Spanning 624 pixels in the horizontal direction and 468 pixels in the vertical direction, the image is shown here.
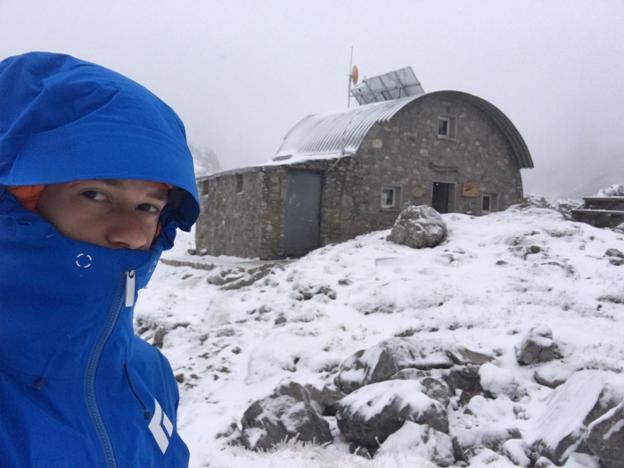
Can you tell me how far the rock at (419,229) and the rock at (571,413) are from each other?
24.9ft

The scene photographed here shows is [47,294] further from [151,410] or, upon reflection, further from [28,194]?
[151,410]

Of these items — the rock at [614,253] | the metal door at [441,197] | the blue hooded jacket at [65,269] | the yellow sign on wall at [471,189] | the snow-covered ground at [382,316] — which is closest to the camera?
the blue hooded jacket at [65,269]

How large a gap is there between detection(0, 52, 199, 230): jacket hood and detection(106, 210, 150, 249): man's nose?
175mm

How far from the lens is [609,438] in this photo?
14.0 ft

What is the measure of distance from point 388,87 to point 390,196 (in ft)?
17.8

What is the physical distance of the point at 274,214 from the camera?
15398mm

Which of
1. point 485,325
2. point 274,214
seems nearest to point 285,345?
point 485,325

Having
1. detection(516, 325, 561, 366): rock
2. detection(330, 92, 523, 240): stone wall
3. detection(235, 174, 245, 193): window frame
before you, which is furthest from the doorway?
detection(516, 325, 561, 366): rock

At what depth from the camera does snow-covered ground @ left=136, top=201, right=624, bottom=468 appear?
576cm

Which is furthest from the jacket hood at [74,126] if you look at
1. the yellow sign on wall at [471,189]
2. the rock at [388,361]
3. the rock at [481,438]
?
the yellow sign on wall at [471,189]

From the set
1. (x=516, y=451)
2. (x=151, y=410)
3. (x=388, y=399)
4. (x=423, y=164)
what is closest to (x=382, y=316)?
(x=388, y=399)

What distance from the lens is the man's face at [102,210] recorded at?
1423 millimetres

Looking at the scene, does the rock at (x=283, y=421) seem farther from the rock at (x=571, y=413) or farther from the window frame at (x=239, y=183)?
the window frame at (x=239, y=183)

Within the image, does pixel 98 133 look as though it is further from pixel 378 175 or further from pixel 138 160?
pixel 378 175
